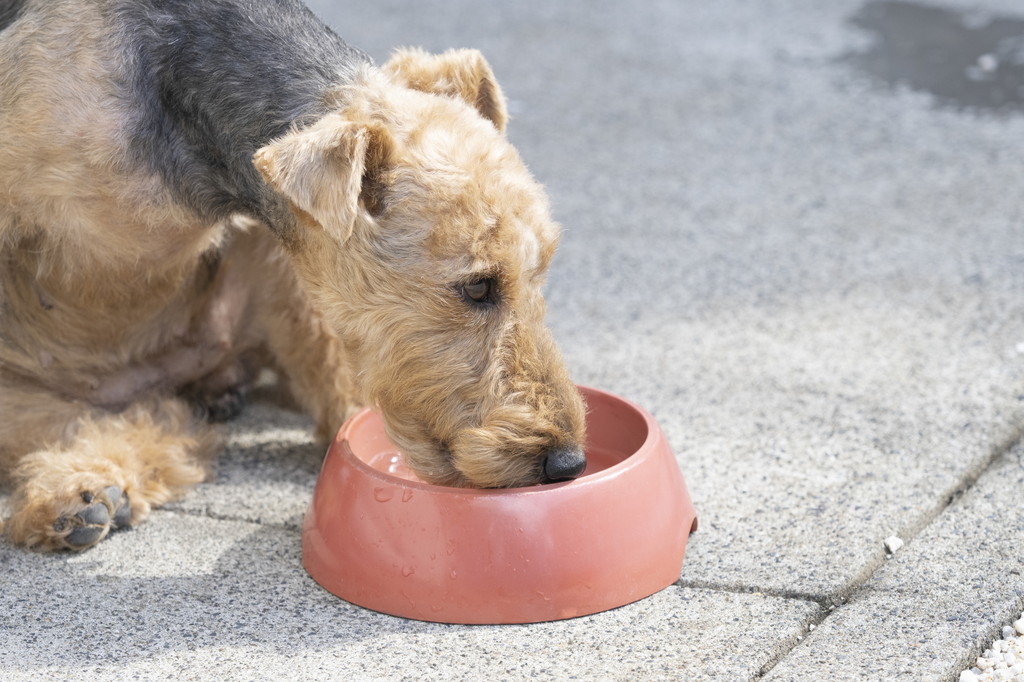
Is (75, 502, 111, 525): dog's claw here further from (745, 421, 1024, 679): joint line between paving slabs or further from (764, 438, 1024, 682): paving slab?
(764, 438, 1024, 682): paving slab

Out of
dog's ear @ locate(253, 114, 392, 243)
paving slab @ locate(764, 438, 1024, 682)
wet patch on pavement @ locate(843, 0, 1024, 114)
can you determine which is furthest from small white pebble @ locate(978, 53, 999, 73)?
dog's ear @ locate(253, 114, 392, 243)

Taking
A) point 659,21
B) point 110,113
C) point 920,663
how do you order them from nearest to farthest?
point 920,663 → point 110,113 → point 659,21

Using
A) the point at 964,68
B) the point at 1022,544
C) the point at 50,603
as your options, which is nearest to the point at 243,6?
the point at 50,603

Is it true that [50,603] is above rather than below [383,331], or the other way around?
below

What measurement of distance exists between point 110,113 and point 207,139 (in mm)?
276

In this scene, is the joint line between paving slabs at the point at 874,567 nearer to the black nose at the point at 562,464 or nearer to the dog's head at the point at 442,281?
the black nose at the point at 562,464

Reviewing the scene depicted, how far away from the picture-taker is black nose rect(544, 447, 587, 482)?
3039 mm

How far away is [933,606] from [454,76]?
2.02 metres

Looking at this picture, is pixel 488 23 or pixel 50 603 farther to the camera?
pixel 488 23

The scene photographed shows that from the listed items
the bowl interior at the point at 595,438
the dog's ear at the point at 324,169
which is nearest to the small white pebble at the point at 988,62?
the bowl interior at the point at 595,438

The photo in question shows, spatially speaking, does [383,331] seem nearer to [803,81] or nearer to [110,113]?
[110,113]

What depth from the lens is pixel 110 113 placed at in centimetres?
338

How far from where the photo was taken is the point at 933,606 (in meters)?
3.05

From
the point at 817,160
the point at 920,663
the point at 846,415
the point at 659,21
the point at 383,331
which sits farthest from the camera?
the point at 659,21
